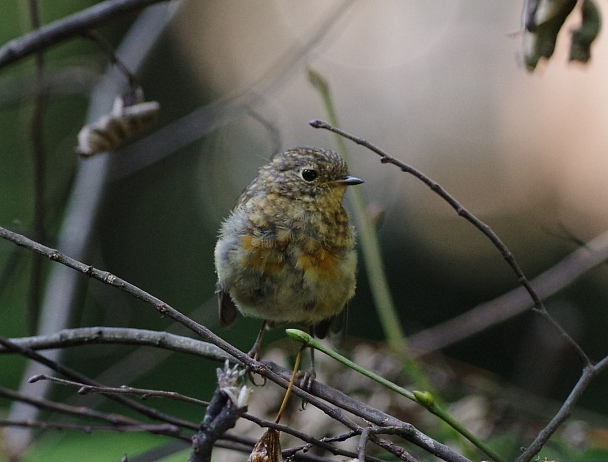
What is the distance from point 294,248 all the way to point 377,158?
14.7ft

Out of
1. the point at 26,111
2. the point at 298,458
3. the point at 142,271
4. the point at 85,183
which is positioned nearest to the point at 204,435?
the point at 298,458

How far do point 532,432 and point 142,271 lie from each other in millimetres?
4957

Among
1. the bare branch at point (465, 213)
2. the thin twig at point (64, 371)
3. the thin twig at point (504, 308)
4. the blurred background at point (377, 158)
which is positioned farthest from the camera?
the blurred background at point (377, 158)

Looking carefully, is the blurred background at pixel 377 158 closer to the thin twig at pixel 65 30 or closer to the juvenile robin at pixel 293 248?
the juvenile robin at pixel 293 248

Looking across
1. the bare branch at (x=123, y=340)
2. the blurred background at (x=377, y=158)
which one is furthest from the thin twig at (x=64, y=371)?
the blurred background at (x=377, y=158)

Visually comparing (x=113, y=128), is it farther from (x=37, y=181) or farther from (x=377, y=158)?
(x=377, y=158)

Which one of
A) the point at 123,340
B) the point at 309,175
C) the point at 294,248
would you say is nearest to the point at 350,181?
the point at 309,175

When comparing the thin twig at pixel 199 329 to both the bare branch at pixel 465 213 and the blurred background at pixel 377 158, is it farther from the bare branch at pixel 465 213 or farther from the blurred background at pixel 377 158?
the blurred background at pixel 377 158

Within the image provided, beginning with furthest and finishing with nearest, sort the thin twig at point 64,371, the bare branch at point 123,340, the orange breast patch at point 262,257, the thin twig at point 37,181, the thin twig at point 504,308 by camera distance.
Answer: the thin twig at point 504,308, the thin twig at point 37,181, the orange breast patch at point 262,257, the bare branch at point 123,340, the thin twig at point 64,371

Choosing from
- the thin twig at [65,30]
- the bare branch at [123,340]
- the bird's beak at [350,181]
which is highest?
the thin twig at [65,30]

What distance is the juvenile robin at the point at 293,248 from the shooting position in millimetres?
2779

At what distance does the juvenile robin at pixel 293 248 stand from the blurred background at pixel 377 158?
1.55 metres

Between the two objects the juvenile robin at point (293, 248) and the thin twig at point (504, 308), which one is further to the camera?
the thin twig at point (504, 308)

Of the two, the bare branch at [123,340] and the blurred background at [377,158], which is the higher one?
the blurred background at [377,158]
